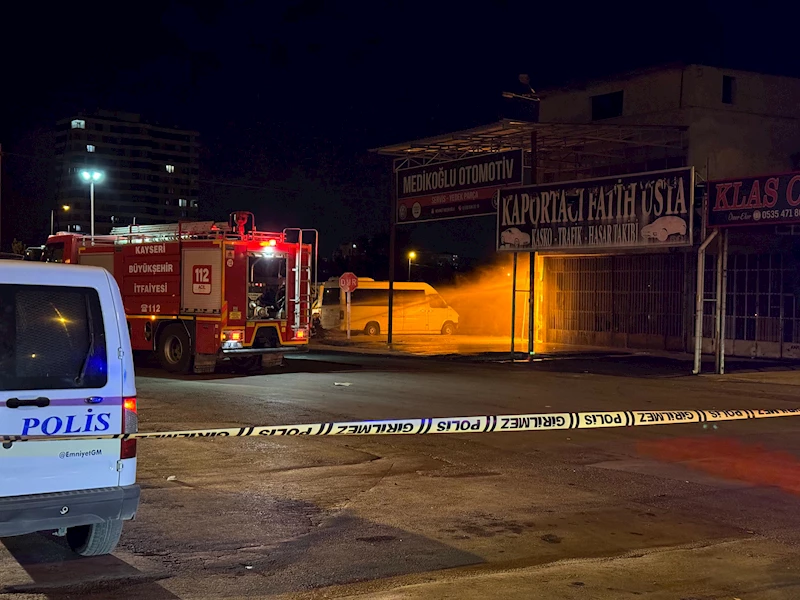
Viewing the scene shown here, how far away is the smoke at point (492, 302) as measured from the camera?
36994 mm

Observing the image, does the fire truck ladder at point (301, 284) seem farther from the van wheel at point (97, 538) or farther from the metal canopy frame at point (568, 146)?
the van wheel at point (97, 538)

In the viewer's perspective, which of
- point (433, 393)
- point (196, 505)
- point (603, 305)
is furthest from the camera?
point (603, 305)

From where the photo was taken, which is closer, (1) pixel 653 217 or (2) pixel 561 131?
(1) pixel 653 217

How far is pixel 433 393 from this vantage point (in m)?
16.2

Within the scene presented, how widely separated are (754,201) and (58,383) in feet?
55.3

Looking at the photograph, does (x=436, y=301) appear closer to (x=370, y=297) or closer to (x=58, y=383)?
(x=370, y=297)

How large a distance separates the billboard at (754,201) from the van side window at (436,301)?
1812cm

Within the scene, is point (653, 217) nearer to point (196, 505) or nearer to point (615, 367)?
point (615, 367)

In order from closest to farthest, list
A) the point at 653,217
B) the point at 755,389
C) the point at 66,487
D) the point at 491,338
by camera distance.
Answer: the point at 66,487
the point at 755,389
the point at 653,217
the point at 491,338

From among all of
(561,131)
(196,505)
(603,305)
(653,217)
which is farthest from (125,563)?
(603,305)

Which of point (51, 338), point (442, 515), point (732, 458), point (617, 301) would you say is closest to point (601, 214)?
point (617, 301)

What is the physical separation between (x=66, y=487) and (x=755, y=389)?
15447 millimetres

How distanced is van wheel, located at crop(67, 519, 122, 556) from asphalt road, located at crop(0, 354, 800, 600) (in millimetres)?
86

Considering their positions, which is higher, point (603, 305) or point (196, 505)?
point (603, 305)
